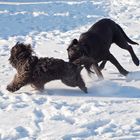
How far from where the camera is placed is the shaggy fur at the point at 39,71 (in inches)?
297

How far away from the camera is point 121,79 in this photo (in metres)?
8.52

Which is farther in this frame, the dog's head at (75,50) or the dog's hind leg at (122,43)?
the dog's hind leg at (122,43)

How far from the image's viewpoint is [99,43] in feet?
27.2

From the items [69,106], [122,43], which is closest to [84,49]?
[69,106]

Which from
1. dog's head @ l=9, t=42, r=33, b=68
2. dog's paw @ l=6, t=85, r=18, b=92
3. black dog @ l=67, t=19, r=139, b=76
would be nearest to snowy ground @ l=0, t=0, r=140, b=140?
dog's paw @ l=6, t=85, r=18, b=92

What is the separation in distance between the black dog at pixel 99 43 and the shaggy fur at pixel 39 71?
283 millimetres

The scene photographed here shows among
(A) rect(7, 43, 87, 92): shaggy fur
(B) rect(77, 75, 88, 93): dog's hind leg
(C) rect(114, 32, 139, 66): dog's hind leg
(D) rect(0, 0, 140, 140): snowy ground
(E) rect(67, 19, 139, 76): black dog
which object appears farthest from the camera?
(C) rect(114, 32, 139, 66): dog's hind leg

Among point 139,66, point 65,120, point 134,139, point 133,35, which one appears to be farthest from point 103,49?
point 133,35

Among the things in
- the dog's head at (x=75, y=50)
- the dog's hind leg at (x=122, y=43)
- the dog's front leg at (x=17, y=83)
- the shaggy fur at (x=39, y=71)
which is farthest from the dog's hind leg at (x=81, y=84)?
the dog's hind leg at (x=122, y=43)

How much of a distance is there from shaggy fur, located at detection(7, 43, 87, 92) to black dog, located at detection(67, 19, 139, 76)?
28 cm

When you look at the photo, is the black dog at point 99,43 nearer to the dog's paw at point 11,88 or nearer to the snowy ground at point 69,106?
the snowy ground at point 69,106

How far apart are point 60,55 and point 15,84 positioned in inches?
124

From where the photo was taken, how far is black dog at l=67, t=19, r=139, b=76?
7.77 meters

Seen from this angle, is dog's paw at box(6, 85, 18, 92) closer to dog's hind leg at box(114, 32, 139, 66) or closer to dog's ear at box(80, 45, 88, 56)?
dog's ear at box(80, 45, 88, 56)
